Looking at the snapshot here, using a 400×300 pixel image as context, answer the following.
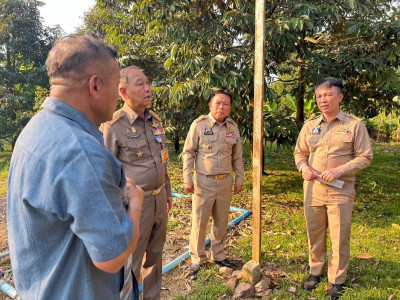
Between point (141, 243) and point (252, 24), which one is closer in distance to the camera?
point (141, 243)

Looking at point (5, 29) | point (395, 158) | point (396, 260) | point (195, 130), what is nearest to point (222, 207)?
point (195, 130)

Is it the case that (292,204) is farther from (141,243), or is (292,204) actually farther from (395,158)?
(395,158)

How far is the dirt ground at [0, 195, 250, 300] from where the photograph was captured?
300 centimetres

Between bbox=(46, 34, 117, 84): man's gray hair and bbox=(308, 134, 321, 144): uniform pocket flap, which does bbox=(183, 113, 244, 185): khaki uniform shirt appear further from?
bbox=(46, 34, 117, 84): man's gray hair

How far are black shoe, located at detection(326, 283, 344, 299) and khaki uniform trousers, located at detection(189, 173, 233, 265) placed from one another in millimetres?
1112

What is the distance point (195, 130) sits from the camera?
10.9 feet

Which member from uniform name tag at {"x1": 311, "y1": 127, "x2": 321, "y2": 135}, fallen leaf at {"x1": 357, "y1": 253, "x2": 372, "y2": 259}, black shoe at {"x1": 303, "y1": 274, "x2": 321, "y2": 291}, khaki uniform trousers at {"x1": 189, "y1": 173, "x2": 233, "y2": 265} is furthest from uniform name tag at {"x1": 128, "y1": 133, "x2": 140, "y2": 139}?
fallen leaf at {"x1": 357, "y1": 253, "x2": 372, "y2": 259}

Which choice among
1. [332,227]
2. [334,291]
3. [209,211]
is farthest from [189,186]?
[334,291]

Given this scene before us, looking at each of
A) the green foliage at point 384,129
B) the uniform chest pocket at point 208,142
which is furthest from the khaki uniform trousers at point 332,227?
the green foliage at point 384,129

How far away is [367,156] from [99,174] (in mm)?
2537

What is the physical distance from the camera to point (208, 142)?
3.31 metres

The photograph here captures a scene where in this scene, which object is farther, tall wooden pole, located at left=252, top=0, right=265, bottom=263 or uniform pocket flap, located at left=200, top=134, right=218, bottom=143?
uniform pocket flap, located at left=200, top=134, right=218, bottom=143

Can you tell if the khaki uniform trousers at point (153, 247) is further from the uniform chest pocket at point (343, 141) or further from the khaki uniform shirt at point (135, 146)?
the uniform chest pocket at point (343, 141)

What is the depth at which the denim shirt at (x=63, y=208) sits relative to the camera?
33.6 inches
